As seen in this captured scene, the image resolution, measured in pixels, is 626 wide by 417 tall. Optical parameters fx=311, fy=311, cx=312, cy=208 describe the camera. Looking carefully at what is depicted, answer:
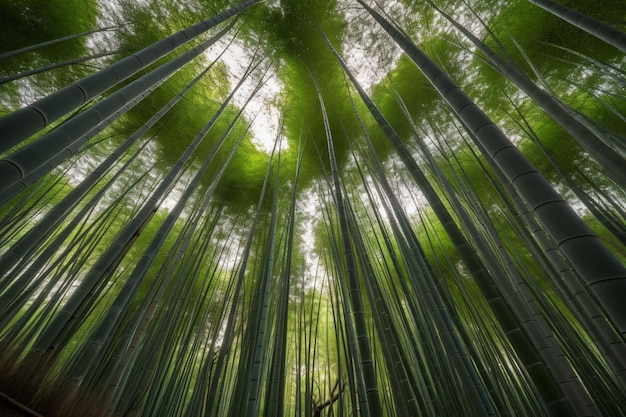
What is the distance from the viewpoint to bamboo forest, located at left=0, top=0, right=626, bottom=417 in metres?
1.15

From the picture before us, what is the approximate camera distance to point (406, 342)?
97.7 inches

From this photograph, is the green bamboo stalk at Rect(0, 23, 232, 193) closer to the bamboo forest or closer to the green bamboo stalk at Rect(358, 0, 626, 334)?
the bamboo forest

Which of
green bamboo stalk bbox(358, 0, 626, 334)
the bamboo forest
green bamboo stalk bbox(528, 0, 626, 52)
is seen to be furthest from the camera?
green bamboo stalk bbox(528, 0, 626, 52)

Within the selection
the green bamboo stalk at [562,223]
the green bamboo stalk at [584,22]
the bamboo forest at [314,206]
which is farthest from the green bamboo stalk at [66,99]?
the green bamboo stalk at [584,22]

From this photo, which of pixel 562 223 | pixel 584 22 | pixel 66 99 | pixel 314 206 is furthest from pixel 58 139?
pixel 314 206

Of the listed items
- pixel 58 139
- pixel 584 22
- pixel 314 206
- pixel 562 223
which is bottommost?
pixel 562 223

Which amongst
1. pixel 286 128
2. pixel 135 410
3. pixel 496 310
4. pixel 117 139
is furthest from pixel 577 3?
pixel 117 139

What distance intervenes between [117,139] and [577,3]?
590 centimetres

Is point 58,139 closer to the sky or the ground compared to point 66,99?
closer to the ground

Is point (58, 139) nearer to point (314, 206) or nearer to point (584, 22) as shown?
point (584, 22)

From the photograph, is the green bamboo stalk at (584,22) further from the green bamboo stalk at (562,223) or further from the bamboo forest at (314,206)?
the green bamboo stalk at (562,223)

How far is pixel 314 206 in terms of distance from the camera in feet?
15.6

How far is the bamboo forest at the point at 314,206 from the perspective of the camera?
3.77ft

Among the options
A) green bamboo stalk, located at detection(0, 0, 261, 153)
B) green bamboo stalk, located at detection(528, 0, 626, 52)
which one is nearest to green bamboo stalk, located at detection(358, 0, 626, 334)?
green bamboo stalk, located at detection(0, 0, 261, 153)
